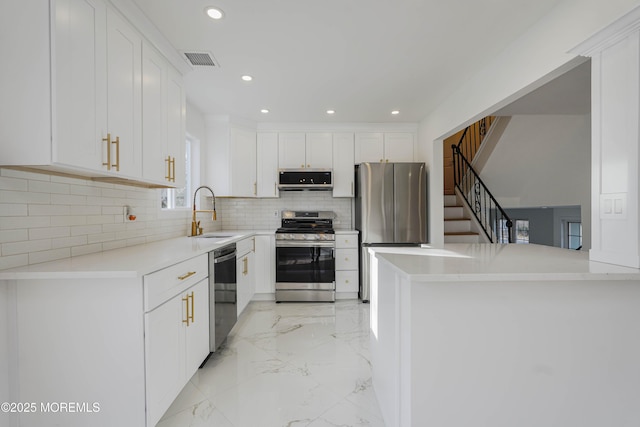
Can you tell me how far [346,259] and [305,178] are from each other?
4.10 ft

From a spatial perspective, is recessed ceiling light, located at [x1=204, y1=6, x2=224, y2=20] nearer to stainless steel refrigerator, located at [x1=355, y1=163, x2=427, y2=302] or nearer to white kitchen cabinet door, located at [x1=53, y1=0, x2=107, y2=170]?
white kitchen cabinet door, located at [x1=53, y1=0, x2=107, y2=170]

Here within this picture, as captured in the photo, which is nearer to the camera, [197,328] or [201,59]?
[197,328]

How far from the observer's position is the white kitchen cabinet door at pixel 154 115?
6.31 ft

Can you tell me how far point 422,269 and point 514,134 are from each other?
397cm

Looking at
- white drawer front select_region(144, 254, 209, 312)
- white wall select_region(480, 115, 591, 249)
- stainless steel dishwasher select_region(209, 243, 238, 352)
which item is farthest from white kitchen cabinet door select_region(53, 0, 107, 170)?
white wall select_region(480, 115, 591, 249)

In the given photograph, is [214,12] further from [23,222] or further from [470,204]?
[470,204]

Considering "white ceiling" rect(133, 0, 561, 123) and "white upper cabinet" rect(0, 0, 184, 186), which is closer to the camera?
"white upper cabinet" rect(0, 0, 184, 186)

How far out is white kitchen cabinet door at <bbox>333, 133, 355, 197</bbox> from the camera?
13.5ft

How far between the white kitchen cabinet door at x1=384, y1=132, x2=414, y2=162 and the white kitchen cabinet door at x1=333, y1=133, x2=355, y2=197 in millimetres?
509

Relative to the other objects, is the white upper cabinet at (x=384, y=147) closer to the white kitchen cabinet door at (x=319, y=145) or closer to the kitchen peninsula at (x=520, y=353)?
the white kitchen cabinet door at (x=319, y=145)

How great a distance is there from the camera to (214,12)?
1787 millimetres

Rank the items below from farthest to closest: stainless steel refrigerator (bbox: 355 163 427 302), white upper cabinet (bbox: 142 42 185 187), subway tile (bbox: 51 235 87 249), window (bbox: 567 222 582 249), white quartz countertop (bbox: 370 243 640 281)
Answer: window (bbox: 567 222 582 249)
stainless steel refrigerator (bbox: 355 163 427 302)
white upper cabinet (bbox: 142 42 185 187)
subway tile (bbox: 51 235 87 249)
white quartz countertop (bbox: 370 243 640 281)

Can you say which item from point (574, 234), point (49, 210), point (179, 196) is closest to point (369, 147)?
point (179, 196)

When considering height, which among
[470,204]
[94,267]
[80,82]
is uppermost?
[80,82]
